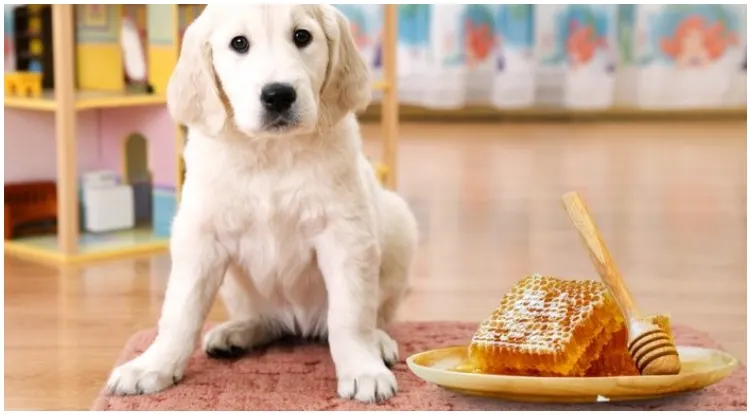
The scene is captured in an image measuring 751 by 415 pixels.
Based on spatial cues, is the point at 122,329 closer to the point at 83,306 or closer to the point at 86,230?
the point at 83,306

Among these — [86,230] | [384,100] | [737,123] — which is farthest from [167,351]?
[737,123]

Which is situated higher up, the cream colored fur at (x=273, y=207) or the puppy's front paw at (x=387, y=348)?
the cream colored fur at (x=273, y=207)

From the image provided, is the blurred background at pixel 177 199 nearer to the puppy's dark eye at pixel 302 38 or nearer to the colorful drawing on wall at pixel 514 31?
the puppy's dark eye at pixel 302 38

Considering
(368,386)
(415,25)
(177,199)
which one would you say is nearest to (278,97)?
(368,386)

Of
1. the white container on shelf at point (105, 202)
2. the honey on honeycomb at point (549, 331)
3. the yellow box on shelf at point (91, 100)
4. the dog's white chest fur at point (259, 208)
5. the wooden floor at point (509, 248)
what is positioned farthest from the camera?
the white container on shelf at point (105, 202)

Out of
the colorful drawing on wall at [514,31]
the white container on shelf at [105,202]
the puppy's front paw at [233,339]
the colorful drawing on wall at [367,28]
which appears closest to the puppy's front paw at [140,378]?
the puppy's front paw at [233,339]

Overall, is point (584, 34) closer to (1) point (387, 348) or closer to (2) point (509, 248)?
(2) point (509, 248)

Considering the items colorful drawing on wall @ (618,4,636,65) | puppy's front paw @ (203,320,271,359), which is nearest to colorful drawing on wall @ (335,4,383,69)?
colorful drawing on wall @ (618,4,636,65)
